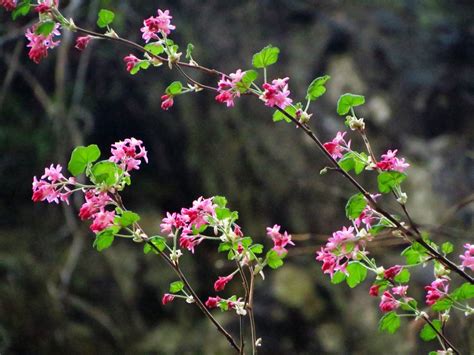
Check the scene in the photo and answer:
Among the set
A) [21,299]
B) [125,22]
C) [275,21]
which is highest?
[275,21]

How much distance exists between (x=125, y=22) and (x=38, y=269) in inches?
59.6

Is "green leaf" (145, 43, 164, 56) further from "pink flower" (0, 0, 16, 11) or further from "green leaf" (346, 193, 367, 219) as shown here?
"green leaf" (346, 193, 367, 219)

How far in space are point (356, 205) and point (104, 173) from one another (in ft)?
1.27

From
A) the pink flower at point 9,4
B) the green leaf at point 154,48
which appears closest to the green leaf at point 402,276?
the green leaf at point 154,48

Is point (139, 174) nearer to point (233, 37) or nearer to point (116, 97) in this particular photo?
point (116, 97)

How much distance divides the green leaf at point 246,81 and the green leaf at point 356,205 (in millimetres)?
250

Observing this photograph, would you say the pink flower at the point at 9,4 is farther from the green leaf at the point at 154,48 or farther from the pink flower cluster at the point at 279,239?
the pink flower cluster at the point at 279,239

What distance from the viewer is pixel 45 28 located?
97cm

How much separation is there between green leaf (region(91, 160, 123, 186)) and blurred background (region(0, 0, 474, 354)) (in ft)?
6.79

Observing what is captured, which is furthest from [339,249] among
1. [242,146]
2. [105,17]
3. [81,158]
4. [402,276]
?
[242,146]

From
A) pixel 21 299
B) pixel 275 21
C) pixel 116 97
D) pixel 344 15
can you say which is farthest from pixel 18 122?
pixel 344 15

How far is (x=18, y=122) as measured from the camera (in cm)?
336

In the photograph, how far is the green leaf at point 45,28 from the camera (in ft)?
3.18

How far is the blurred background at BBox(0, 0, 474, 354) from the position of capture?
10.1 feet
